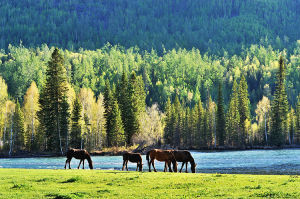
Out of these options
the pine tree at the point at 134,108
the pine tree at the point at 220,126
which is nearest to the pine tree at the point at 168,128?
the pine tree at the point at 134,108

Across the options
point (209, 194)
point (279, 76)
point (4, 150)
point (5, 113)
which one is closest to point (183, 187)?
point (209, 194)

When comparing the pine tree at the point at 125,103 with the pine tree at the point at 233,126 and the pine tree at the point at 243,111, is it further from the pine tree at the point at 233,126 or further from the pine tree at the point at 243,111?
the pine tree at the point at 243,111

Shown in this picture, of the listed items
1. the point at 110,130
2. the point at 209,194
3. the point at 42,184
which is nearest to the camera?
the point at 209,194

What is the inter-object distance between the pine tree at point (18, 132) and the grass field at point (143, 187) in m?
62.0

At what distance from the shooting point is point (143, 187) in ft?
71.7

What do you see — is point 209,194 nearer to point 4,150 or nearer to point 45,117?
point 45,117

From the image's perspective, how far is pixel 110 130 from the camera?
90.6 meters

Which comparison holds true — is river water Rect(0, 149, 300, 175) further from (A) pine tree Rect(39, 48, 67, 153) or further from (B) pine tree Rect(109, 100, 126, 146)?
(B) pine tree Rect(109, 100, 126, 146)

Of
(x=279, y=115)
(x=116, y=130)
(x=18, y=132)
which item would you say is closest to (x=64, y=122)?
(x=18, y=132)

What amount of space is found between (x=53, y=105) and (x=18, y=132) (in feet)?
36.9

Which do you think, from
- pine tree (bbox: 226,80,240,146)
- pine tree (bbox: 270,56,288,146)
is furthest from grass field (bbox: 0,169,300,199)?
pine tree (bbox: 226,80,240,146)

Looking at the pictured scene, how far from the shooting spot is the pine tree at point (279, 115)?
347ft

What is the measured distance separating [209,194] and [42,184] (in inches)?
404

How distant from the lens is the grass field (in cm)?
1881
